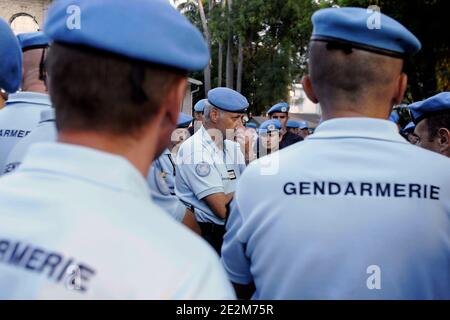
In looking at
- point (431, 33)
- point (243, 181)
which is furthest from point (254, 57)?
point (243, 181)

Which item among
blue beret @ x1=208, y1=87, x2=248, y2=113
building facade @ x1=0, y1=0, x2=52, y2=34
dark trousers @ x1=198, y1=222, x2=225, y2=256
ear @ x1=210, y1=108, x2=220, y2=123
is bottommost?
building facade @ x1=0, y1=0, x2=52, y2=34

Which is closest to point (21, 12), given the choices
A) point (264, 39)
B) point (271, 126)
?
point (264, 39)

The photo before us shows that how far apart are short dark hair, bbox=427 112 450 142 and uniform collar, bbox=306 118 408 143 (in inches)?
56.3

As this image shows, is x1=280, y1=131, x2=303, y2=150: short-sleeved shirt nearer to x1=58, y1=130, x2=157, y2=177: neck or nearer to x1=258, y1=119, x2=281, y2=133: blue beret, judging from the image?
x1=258, y1=119, x2=281, y2=133: blue beret

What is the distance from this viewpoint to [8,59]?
2.62 metres

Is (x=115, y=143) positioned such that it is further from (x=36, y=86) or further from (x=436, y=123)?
(x=436, y=123)

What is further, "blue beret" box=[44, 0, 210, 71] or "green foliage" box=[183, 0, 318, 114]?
"green foliage" box=[183, 0, 318, 114]

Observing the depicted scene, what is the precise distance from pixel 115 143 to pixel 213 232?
10.9ft

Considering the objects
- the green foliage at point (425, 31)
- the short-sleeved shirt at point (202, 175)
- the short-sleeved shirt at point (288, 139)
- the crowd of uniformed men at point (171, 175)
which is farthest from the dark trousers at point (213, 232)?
the green foliage at point (425, 31)

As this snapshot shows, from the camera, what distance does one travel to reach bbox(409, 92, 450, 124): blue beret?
3123mm

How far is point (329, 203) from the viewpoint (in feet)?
5.70

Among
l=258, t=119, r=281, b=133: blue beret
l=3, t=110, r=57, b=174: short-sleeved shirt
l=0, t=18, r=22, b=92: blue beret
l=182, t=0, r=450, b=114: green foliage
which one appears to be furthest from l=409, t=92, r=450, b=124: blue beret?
l=182, t=0, r=450, b=114: green foliage
